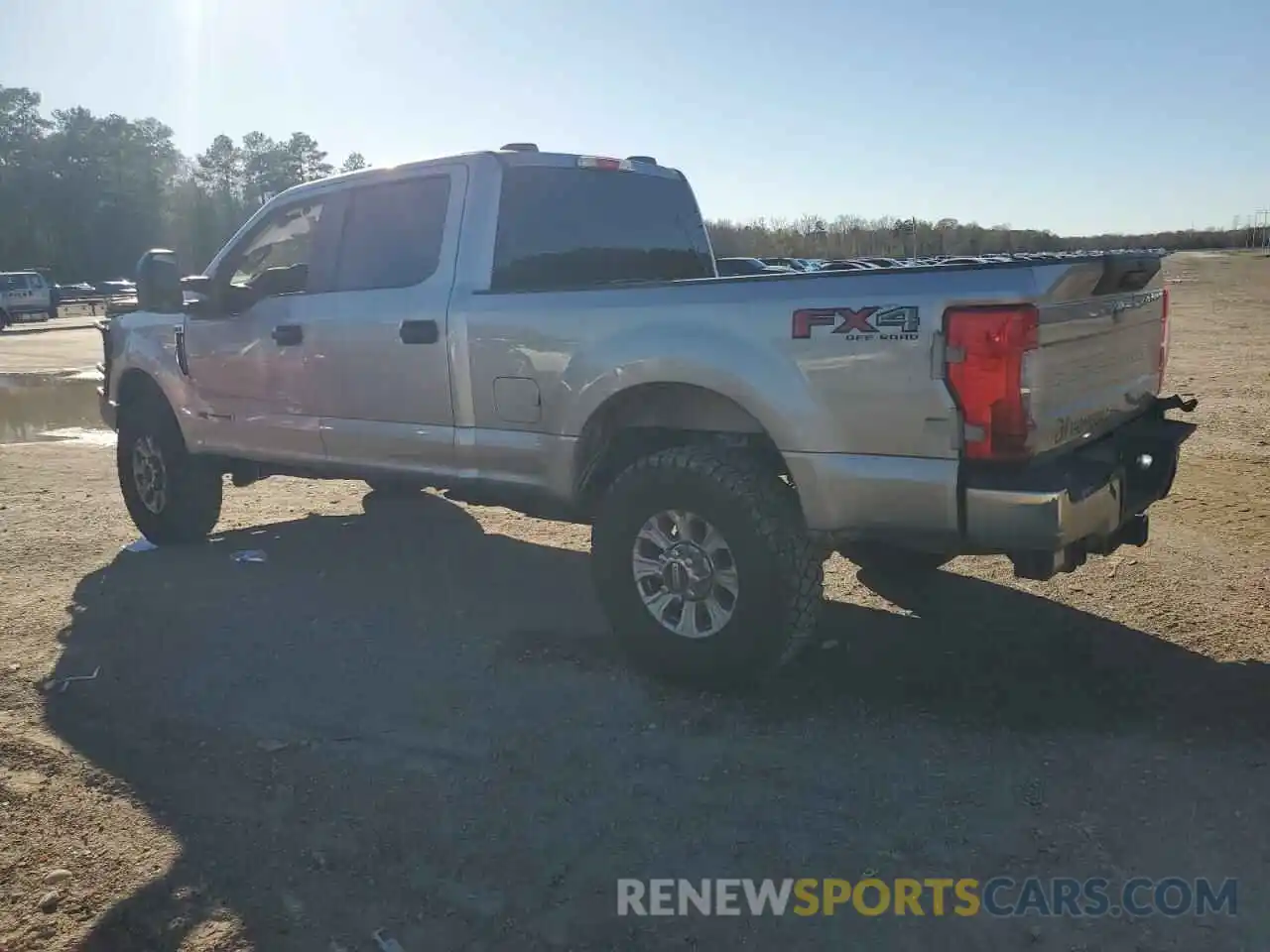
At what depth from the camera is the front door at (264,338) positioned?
564 cm

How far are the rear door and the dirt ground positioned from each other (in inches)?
35.3

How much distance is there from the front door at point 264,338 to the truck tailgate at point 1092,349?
139 inches

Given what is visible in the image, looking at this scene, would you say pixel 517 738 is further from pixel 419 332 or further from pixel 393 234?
pixel 393 234

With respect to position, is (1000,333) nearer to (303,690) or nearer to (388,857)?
(388,857)

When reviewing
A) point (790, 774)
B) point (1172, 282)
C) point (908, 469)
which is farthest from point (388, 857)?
point (1172, 282)

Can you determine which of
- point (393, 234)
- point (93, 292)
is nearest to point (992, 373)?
point (393, 234)

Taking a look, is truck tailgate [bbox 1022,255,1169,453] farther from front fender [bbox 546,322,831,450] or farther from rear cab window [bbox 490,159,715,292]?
rear cab window [bbox 490,159,715,292]

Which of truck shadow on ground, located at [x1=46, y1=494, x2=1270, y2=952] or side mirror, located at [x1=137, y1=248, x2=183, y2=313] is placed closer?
truck shadow on ground, located at [x1=46, y1=494, x2=1270, y2=952]

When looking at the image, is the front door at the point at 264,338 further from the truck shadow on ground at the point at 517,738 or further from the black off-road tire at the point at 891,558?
the black off-road tire at the point at 891,558

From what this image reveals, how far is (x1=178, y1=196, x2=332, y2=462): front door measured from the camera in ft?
18.5

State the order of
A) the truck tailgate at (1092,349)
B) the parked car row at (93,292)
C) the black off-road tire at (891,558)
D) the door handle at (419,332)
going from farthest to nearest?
1. the parked car row at (93,292)
2. the door handle at (419,332)
3. the black off-road tire at (891,558)
4. the truck tailgate at (1092,349)

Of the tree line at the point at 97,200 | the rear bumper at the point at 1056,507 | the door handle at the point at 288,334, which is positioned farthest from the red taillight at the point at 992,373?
the tree line at the point at 97,200

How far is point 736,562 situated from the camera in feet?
13.1

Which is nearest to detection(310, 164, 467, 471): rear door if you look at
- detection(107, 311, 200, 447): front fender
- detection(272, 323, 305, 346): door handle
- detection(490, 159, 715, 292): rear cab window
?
detection(272, 323, 305, 346): door handle
